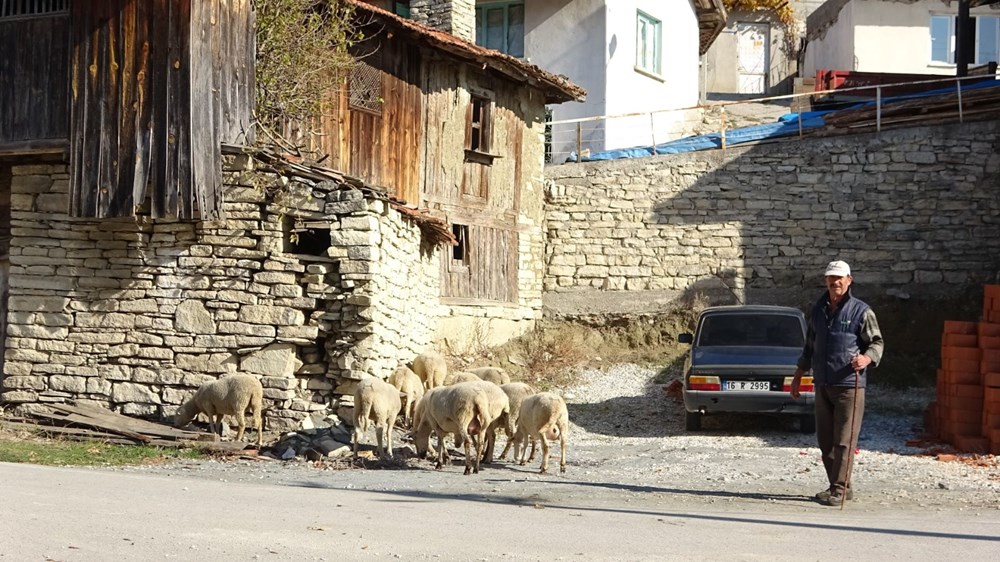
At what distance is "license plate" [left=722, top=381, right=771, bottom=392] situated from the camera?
587 inches

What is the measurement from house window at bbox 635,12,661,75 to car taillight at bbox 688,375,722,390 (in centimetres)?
1482

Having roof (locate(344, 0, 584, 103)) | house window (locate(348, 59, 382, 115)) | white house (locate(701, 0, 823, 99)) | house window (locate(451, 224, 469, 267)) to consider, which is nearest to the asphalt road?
house window (locate(348, 59, 382, 115))

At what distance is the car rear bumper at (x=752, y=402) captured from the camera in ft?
48.4

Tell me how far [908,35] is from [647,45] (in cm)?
957

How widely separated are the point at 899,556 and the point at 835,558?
0.45m

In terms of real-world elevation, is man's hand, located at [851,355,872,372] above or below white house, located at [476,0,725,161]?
below

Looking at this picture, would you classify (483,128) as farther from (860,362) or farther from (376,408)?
(860,362)

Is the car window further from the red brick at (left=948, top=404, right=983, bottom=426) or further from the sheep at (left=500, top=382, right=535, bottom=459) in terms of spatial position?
the sheep at (left=500, top=382, right=535, bottom=459)

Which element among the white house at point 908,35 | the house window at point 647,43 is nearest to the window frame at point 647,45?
the house window at point 647,43

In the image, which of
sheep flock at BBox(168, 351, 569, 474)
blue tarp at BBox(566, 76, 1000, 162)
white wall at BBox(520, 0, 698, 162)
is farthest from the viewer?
white wall at BBox(520, 0, 698, 162)

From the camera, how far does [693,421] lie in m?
→ 15.8

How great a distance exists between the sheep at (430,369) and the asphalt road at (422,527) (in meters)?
5.50

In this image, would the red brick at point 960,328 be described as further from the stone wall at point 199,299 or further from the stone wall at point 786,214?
the stone wall at point 786,214

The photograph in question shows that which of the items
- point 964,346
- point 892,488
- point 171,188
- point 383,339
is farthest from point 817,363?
point 171,188
